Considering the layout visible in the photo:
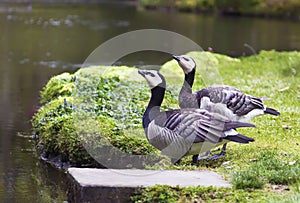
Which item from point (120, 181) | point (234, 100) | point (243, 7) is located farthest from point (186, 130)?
point (243, 7)

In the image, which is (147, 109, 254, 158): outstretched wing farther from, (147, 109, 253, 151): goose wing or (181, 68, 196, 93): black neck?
(181, 68, 196, 93): black neck

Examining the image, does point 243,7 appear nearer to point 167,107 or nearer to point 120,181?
Answer: point 167,107

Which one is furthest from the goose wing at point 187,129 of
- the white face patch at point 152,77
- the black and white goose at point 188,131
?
the white face patch at point 152,77

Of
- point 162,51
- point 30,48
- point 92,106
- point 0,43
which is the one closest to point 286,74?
point 92,106

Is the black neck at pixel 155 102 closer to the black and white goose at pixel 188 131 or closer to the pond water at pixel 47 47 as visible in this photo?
the black and white goose at pixel 188 131

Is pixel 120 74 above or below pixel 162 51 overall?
above

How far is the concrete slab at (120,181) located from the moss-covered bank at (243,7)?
130ft

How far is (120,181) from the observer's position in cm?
661

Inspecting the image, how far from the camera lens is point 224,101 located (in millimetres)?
8602

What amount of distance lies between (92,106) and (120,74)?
367 centimetres

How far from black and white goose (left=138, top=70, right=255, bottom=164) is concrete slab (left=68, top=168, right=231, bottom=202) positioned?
43cm

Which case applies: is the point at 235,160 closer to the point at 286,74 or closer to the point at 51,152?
the point at 51,152

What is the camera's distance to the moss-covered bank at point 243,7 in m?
46.8

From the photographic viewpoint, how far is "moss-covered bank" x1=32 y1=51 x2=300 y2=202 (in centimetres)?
649
